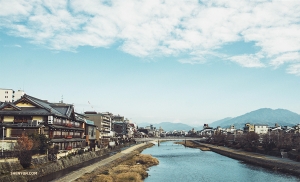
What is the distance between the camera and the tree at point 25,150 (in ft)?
109

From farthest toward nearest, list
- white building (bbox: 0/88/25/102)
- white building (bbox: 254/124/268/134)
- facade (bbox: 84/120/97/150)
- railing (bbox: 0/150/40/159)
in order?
white building (bbox: 254/124/268/134)
white building (bbox: 0/88/25/102)
facade (bbox: 84/120/97/150)
railing (bbox: 0/150/40/159)

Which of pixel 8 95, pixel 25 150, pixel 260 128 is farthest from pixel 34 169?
pixel 260 128

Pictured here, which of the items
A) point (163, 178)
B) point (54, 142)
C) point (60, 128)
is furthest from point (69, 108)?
point (163, 178)

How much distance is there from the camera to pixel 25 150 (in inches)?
1357

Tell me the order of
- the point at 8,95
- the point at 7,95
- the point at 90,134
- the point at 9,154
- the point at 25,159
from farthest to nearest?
1. the point at 7,95
2. the point at 8,95
3. the point at 90,134
4. the point at 25,159
5. the point at 9,154

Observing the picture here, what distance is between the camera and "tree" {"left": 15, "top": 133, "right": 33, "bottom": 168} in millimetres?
33094

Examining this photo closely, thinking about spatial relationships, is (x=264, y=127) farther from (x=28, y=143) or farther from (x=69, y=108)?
(x=28, y=143)

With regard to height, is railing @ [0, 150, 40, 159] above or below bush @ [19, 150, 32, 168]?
above

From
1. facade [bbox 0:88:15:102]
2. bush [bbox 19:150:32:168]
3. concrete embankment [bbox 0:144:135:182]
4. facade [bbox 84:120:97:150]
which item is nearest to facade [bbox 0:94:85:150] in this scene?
concrete embankment [bbox 0:144:135:182]

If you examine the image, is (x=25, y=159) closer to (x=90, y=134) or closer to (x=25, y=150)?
(x=25, y=150)

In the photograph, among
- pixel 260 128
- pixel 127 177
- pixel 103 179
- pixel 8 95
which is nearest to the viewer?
pixel 103 179

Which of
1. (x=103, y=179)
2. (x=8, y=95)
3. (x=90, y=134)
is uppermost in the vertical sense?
(x=8, y=95)

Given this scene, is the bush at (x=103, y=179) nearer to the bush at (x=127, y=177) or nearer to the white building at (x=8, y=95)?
the bush at (x=127, y=177)

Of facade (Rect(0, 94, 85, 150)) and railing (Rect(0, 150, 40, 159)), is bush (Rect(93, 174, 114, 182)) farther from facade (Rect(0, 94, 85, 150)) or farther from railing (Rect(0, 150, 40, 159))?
facade (Rect(0, 94, 85, 150))
